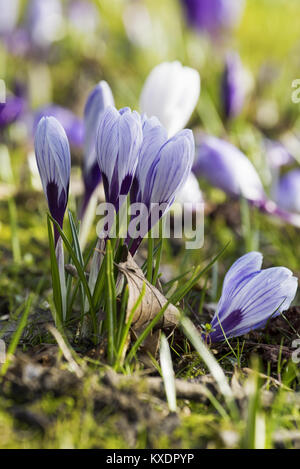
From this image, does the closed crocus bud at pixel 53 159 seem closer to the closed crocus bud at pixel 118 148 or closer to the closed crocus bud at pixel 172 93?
the closed crocus bud at pixel 118 148

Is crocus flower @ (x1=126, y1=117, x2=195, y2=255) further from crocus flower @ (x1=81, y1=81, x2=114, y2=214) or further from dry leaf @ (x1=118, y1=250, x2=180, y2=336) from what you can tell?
crocus flower @ (x1=81, y1=81, x2=114, y2=214)

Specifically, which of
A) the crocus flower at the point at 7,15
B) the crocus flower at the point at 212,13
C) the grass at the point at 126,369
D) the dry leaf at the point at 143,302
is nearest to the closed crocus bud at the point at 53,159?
the grass at the point at 126,369

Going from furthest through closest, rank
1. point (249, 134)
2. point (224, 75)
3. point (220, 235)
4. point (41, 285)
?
point (249, 134), point (224, 75), point (220, 235), point (41, 285)
